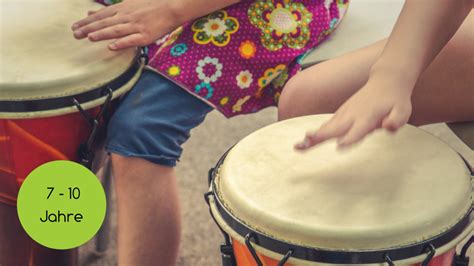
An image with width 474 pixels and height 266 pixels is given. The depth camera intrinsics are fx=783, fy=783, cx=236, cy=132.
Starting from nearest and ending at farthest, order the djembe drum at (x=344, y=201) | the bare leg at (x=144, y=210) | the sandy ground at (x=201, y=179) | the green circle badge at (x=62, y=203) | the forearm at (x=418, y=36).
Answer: the djembe drum at (x=344, y=201) → the forearm at (x=418, y=36) → the green circle badge at (x=62, y=203) → the bare leg at (x=144, y=210) → the sandy ground at (x=201, y=179)

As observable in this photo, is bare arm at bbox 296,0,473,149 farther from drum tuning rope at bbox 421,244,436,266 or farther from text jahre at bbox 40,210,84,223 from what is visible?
text jahre at bbox 40,210,84,223

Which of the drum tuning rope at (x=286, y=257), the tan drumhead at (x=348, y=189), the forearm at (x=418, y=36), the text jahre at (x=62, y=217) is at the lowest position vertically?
the text jahre at (x=62, y=217)

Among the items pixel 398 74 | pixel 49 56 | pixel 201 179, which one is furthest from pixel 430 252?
pixel 201 179

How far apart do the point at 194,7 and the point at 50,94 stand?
24 centimetres

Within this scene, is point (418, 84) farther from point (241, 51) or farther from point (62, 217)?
point (62, 217)

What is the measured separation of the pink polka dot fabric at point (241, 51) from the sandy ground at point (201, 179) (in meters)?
0.39

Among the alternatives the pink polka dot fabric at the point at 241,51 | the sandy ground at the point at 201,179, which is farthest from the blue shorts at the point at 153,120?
the sandy ground at the point at 201,179

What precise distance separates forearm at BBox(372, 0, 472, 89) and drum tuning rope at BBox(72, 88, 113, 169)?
0.35m

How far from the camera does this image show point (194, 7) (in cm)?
109

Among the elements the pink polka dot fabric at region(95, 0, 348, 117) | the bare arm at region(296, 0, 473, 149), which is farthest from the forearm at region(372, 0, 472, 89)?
the pink polka dot fabric at region(95, 0, 348, 117)

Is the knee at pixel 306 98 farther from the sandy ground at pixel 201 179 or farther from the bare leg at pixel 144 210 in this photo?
the sandy ground at pixel 201 179

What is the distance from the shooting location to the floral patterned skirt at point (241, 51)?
1092mm

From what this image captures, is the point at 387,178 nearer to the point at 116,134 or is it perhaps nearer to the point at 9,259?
the point at 116,134

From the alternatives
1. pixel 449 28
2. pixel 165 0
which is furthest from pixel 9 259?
pixel 449 28
